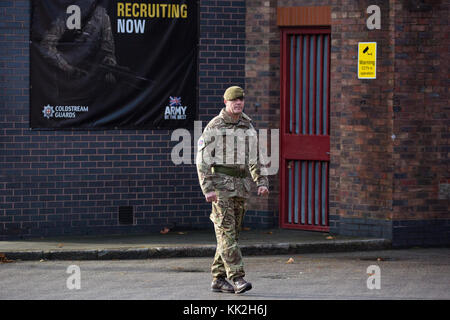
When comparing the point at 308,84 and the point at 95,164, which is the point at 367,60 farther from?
the point at 95,164

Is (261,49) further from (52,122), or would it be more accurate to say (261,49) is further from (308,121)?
(52,122)

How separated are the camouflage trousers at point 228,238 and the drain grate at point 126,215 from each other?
425cm

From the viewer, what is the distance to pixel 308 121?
1431 cm

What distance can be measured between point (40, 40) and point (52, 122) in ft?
3.76

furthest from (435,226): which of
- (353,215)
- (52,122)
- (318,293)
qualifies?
(52,122)

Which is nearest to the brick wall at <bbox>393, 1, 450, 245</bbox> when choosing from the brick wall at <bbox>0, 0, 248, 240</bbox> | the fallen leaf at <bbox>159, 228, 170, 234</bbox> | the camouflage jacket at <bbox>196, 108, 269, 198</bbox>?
the brick wall at <bbox>0, 0, 248, 240</bbox>

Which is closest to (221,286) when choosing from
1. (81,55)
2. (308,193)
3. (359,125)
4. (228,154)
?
(228,154)

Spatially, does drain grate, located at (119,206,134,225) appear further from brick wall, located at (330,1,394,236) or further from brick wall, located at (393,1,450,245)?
brick wall, located at (393,1,450,245)

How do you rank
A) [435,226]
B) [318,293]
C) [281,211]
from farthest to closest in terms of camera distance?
[281,211] < [435,226] < [318,293]

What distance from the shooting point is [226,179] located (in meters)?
9.93

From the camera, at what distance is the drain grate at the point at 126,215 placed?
554 inches

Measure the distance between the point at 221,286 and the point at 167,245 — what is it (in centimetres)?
294

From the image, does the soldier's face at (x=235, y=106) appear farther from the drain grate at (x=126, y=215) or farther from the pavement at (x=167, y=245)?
the drain grate at (x=126, y=215)

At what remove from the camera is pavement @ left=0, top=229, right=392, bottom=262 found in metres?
12.4
